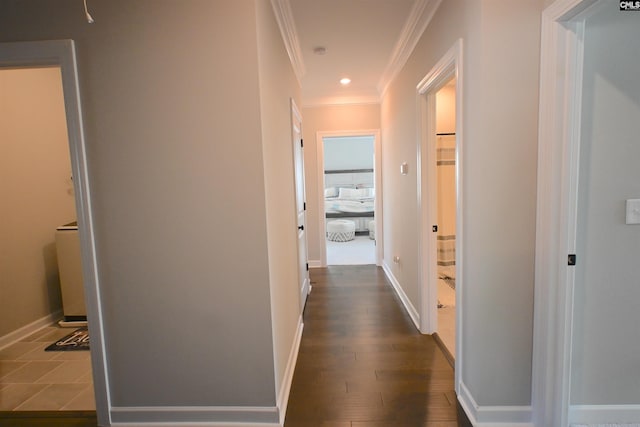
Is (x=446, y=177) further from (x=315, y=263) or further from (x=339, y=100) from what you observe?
(x=315, y=263)

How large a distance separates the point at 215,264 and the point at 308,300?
2109mm

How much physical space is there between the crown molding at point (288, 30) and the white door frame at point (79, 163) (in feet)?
4.01

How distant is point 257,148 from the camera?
1.62 metres

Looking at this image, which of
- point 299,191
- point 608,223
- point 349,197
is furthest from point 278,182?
point 349,197

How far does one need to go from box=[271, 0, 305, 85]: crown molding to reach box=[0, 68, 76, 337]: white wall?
232cm

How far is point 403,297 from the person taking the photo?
3402 millimetres

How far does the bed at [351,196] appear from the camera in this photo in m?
8.01

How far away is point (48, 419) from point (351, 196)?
303 inches

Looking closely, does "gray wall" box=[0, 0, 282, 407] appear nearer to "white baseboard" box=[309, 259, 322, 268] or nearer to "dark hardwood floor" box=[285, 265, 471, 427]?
"dark hardwood floor" box=[285, 265, 471, 427]

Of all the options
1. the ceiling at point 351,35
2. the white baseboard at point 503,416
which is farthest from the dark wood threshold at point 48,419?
the ceiling at point 351,35

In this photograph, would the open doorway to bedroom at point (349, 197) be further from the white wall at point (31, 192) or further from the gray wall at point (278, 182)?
the white wall at point (31, 192)

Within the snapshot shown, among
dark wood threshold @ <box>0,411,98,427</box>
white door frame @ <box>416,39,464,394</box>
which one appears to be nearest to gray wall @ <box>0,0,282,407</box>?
dark wood threshold @ <box>0,411,98,427</box>

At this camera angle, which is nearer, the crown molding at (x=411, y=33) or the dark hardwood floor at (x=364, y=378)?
the dark hardwood floor at (x=364, y=378)

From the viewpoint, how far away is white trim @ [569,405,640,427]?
1.67 m
